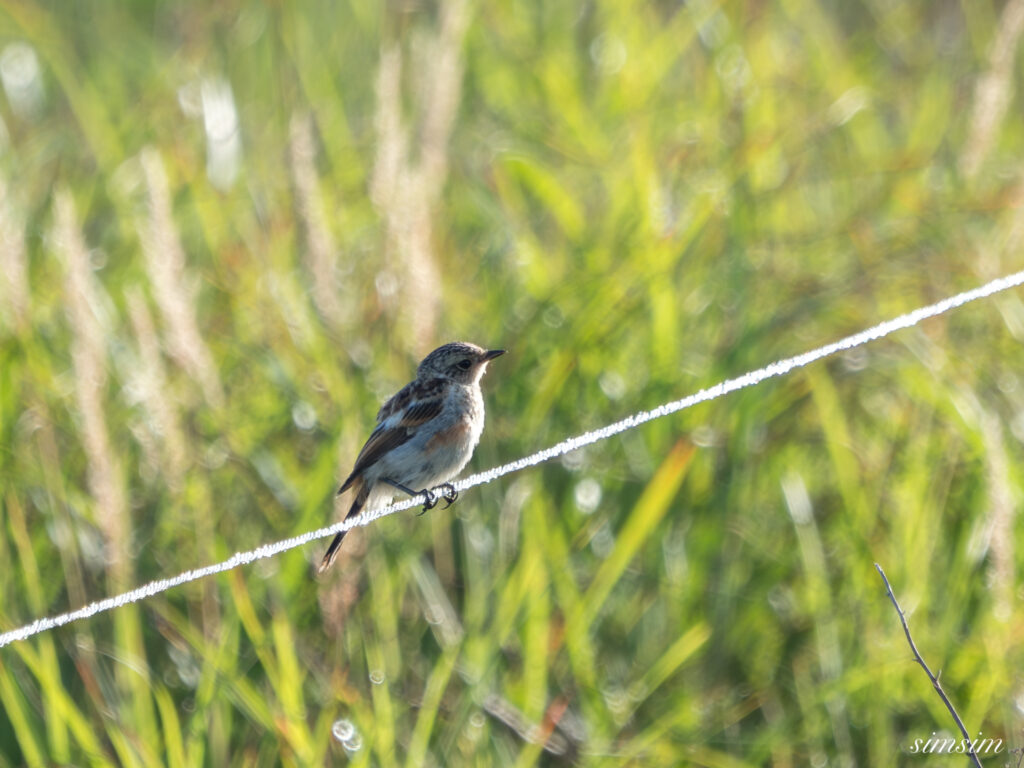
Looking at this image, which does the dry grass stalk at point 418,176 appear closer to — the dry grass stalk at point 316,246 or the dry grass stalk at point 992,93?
the dry grass stalk at point 316,246

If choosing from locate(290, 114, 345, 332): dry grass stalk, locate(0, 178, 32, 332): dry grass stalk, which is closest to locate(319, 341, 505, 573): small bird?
locate(290, 114, 345, 332): dry grass stalk

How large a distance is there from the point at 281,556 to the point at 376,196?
107cm

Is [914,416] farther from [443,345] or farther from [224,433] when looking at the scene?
[224,433]

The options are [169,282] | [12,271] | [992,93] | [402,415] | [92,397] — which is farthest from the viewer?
[992,93]

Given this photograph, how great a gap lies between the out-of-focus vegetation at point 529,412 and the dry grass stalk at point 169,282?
0.01 metres

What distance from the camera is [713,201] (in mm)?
4223

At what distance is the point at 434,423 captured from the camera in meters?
3.96

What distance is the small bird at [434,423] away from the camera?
3.88m

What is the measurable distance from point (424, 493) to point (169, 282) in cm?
93

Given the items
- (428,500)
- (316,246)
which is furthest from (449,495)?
(316,246)

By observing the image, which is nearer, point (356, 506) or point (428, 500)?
point (428, 500)

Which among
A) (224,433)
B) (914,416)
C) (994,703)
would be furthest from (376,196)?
(994,703)

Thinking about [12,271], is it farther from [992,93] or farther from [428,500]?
[992,93]

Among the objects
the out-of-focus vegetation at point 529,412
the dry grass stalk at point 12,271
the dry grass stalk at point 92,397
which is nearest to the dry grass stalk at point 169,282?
the out-of-focus vegetation at point 529,412
